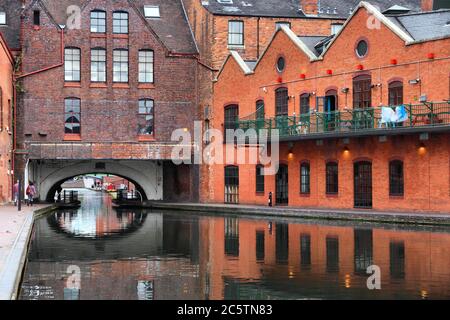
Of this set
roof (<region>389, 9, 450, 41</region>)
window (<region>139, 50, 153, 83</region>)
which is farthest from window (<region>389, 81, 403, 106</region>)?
window (<region>139, 50, 153, 83</region>)

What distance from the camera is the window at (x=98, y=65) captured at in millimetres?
46656

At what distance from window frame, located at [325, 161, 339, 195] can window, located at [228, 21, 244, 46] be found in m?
11.6

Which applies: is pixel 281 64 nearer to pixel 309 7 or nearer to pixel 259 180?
pixel 259 180

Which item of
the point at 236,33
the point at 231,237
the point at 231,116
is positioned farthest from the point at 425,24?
the point at 231,237

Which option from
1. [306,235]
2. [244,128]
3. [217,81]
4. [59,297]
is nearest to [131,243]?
[306,235]

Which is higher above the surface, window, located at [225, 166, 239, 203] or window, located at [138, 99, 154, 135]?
window, located at [138, 99, 154, 135]

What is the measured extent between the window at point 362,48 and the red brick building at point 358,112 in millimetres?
44

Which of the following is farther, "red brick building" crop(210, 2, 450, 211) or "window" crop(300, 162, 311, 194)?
"window" crop(300, 162, 311, 194)

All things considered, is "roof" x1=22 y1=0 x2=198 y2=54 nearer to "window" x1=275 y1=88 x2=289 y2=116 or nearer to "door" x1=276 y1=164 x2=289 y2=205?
"window" x1=275 y1=88 x2=289 y2=116

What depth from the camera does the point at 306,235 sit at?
2583 cm

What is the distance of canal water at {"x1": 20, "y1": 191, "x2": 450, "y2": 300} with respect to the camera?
1392cm

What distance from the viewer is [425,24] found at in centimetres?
3469

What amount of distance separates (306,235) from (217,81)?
71.4 feet
